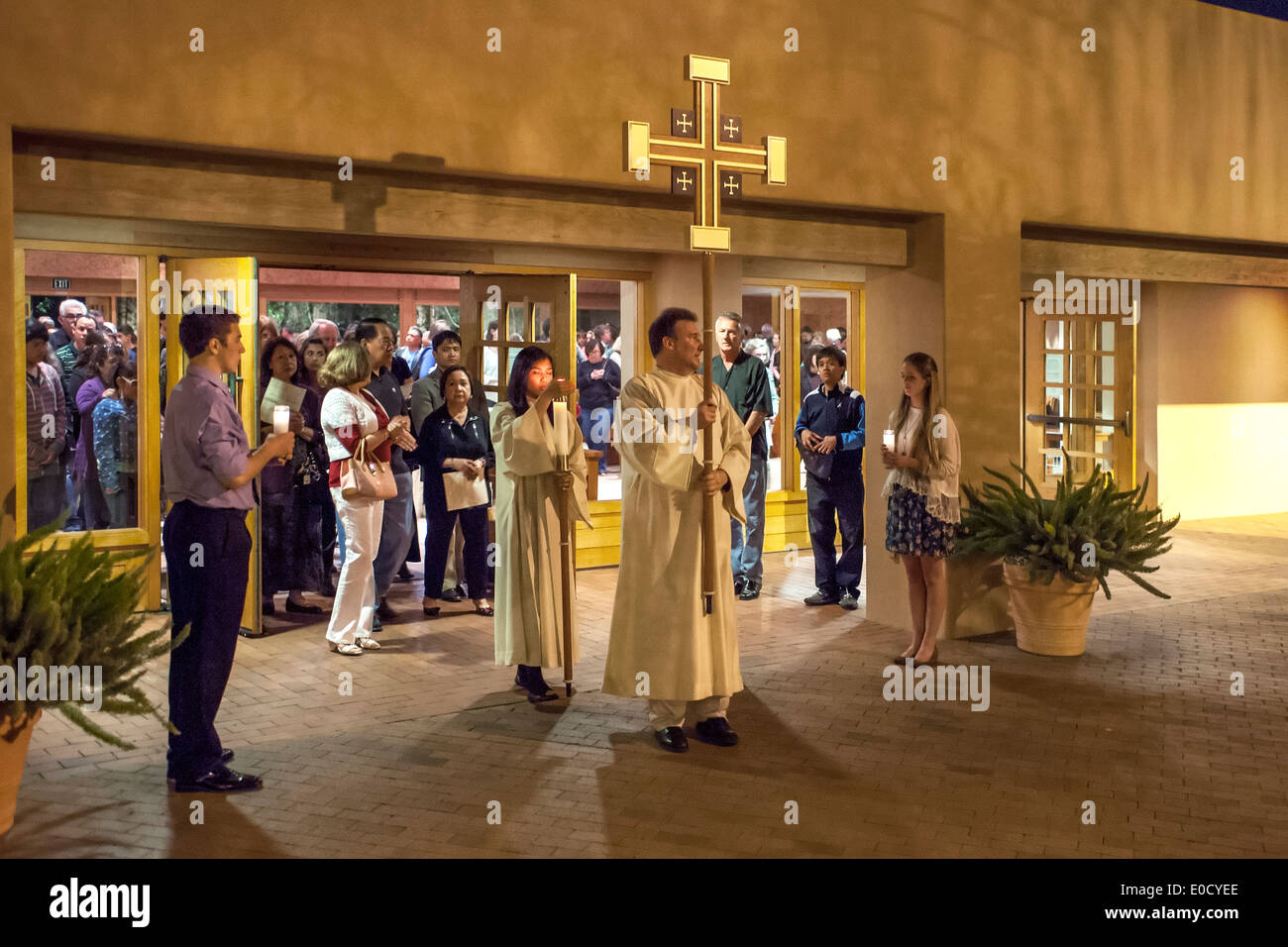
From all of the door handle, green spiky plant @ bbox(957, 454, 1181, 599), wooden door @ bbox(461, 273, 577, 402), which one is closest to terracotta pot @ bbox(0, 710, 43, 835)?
wooden door @ bbox(461, 273, 577, 402)

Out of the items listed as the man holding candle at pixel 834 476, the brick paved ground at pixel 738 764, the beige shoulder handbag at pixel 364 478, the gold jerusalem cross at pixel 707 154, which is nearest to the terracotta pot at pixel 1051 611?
the brick paved ground at pixel 738 764

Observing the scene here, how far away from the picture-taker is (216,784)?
5125 millimetres

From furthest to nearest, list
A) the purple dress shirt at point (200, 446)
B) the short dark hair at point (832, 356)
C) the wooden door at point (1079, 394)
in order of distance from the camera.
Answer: the wooden door at point (1079, 394) < the short dark hair at point (832, 356) < the purple dress shirt at point (200, 446)

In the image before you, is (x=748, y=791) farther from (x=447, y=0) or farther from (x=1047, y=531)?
(x=447, y=0)

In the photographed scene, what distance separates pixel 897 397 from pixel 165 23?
4887 millimetres

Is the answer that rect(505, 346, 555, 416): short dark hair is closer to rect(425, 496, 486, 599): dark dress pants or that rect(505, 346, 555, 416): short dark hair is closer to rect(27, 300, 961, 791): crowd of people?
rect(27, 300, 961, 791): crowd of people

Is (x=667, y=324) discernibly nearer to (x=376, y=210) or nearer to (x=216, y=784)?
(x=376, y=210)

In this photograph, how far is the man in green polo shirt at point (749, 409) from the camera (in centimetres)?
934

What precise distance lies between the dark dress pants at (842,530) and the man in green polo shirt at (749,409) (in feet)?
1.58

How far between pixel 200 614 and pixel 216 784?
69cm

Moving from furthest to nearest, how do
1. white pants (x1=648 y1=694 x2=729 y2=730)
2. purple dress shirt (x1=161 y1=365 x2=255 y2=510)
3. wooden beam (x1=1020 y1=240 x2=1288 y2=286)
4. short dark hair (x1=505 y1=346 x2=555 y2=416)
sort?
1. wooden beam (x1=1020 y1=240 x2=1288 y2=286)
2. short dark hair (x1=505 y1=346 x2=555 y2=416)
3. white pants (x1=648 y1=694 x2=729 y2=730)
4. purple dress shirt (x1=161 y1=365 x2=255 y2=510)

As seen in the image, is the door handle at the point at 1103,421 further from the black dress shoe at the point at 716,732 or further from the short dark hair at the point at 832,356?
the black dress shoe at the point at 716,732

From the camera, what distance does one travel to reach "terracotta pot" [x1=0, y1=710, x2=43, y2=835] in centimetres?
452

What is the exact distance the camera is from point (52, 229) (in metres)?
7.88
